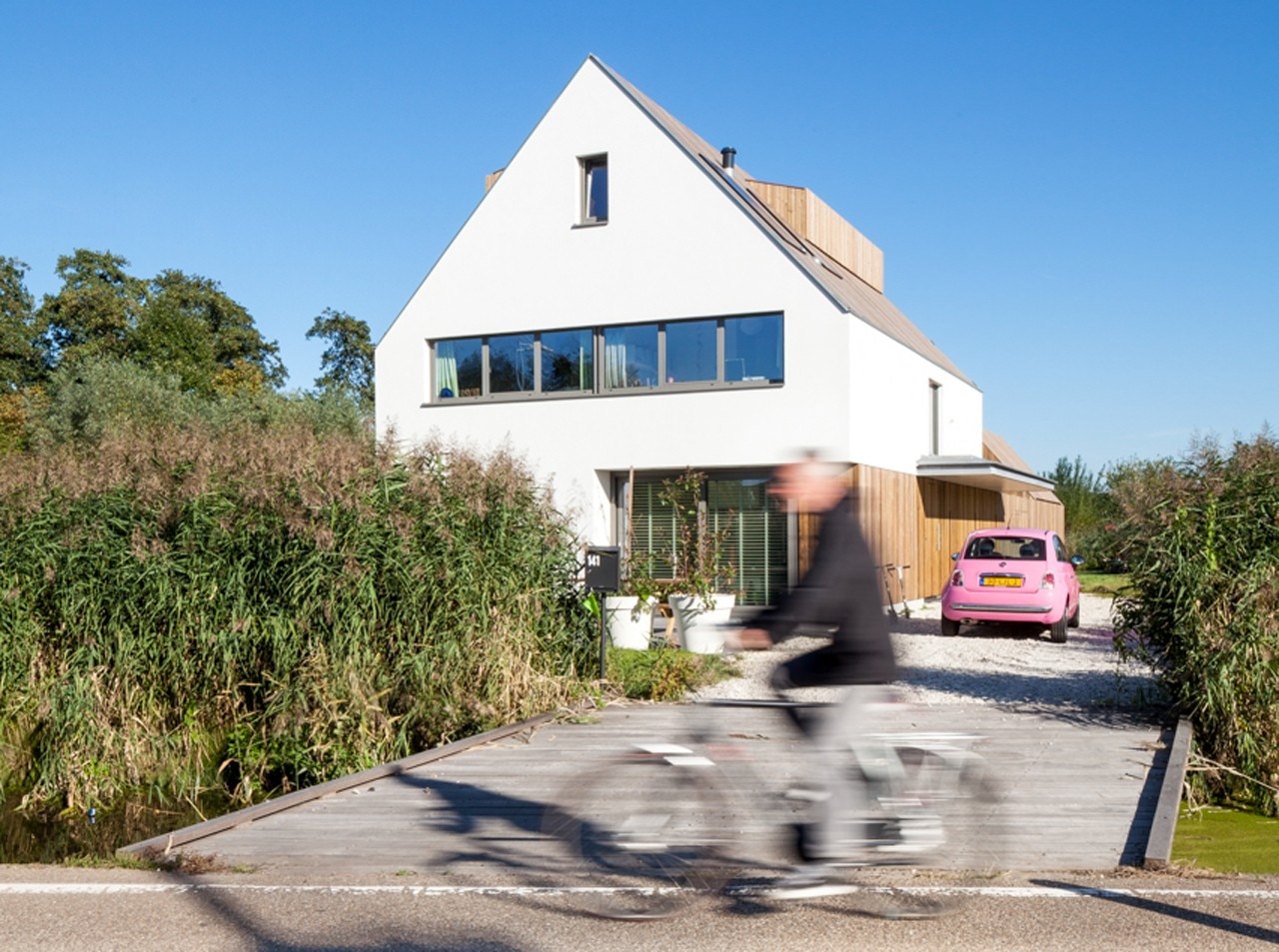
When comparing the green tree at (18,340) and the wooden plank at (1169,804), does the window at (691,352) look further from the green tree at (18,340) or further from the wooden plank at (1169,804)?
the green tree at (18,340)

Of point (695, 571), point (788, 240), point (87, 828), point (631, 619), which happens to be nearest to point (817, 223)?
point (788, 240)

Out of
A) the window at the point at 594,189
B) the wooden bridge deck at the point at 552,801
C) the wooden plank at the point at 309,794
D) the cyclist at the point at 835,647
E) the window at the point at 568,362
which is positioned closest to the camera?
the cyclist at the point at 835,647

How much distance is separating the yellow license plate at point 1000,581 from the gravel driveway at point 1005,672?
33.8 inches

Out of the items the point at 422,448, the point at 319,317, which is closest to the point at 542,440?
the point at 422,448

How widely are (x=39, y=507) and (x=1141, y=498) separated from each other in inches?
385

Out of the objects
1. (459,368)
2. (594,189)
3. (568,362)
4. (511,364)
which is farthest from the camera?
(459,368)

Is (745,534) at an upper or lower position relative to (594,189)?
lower

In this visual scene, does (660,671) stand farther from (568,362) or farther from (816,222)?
(816,222)

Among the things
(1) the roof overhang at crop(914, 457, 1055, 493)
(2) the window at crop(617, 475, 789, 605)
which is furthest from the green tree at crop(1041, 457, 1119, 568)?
(2) the window at crop(617, 475, 789, 605)

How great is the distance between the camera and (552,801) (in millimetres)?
5828

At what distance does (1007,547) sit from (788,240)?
7640 millimetres

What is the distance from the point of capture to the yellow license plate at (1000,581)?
1748 cm

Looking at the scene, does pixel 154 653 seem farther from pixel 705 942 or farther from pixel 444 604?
pixel 705 942

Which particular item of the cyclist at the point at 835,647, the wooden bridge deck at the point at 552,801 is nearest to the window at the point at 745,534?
the wooden bridge deck at the point at 552,801
